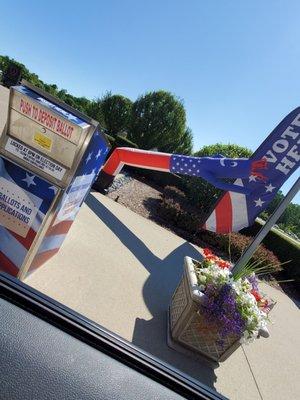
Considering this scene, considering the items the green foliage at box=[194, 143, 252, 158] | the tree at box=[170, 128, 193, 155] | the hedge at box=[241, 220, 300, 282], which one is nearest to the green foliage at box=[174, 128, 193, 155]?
the tree at box=[170, 128, 193, 155]

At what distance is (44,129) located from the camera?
3.47 m

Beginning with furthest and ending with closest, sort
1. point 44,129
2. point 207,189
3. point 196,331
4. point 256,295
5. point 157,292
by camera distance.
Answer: point 207,189 < point 157,292 < point 256,295 < point 196,331 < point 44,129

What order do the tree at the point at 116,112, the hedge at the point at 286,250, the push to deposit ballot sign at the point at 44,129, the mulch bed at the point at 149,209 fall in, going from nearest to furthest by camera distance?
the push to deposit ballot sign at the point at 44,129, the mulch bed at the point at 149,209, the hedge at the point at 286,250, the tree at the point at 116,112

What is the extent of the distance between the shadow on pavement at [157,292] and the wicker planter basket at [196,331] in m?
0.17

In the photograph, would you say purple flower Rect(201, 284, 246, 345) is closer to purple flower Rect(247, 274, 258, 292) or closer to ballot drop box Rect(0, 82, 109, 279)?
purple flower Rect(247, 274, 258, 292)

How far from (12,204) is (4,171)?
14.6 inches

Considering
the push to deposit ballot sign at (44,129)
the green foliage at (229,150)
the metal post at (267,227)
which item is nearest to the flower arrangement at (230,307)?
the metal post at (267,227)

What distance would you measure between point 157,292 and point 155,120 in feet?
65.6

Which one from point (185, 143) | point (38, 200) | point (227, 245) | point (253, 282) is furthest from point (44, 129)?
point (185, 143)

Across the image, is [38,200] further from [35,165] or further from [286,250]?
[286,250]

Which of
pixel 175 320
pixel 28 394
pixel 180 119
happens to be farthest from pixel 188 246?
pixel 180 119

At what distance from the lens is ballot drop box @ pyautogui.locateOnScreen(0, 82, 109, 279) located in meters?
3.43

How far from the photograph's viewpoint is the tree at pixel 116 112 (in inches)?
1080

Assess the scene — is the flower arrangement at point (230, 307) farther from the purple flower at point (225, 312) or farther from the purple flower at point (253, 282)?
the purple flower at point (253, 282)
